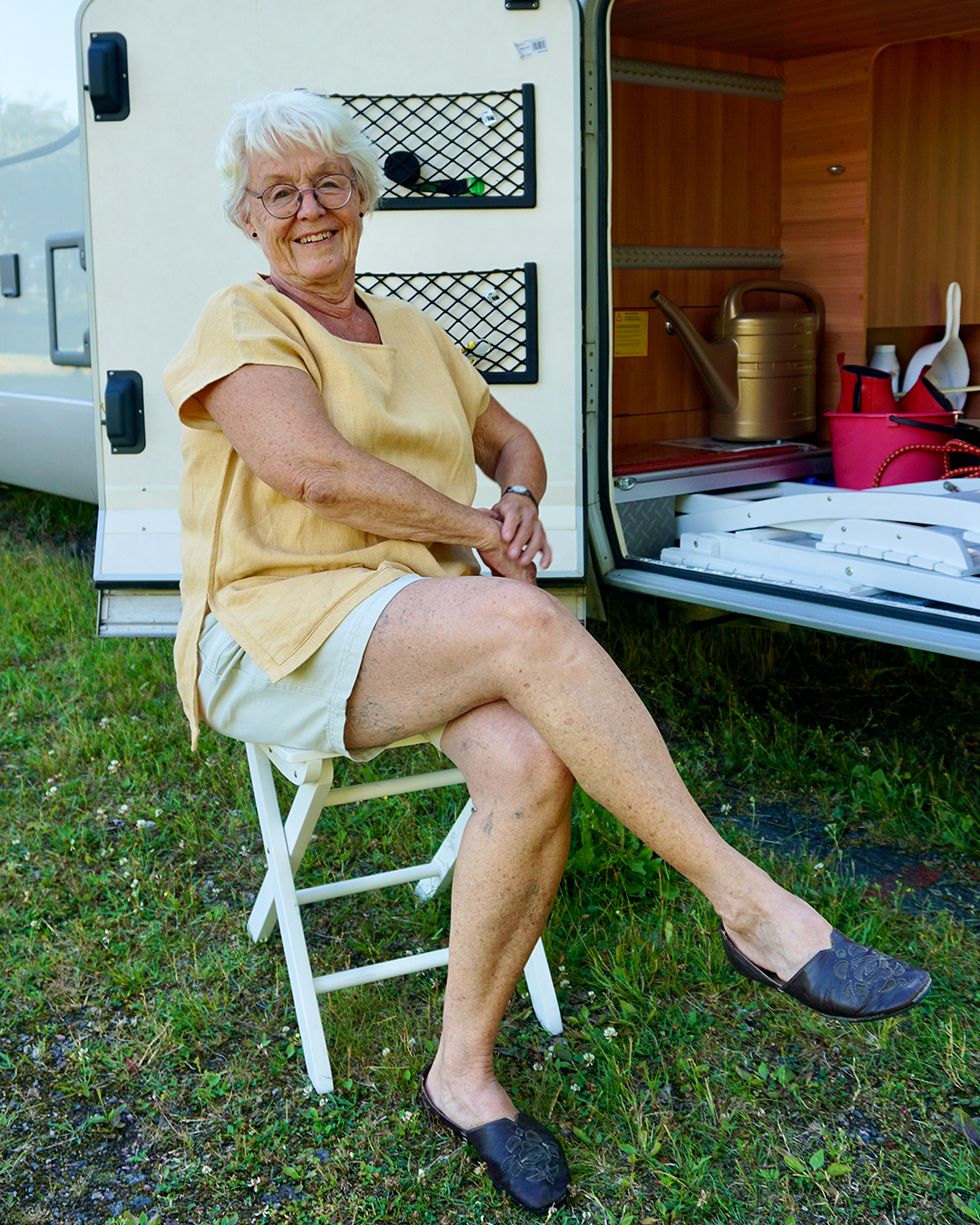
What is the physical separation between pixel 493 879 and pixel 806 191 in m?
3.36

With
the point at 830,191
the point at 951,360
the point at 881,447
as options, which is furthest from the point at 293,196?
the point at 951,360

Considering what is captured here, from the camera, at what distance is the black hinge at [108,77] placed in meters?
2.86

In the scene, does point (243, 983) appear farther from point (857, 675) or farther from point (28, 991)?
point (857, 675)

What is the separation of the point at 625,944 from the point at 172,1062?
79cm

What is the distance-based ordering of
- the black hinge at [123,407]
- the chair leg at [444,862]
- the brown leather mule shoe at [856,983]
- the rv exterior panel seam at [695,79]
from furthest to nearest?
the rv exterior panel seam at [695,79]
the black hinge at [123,407]
the chair leg at [444,862]
the brown leather mule shoe at [856,983]

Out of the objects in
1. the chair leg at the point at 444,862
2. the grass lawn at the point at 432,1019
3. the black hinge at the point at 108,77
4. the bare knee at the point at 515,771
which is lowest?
the grass lawn at the point at 432,1019

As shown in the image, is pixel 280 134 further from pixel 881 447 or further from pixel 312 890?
pixel 881 447

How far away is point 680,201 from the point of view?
14.4ft

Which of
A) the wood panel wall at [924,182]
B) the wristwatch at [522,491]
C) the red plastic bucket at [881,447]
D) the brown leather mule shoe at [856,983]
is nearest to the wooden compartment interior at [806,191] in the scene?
the wood panel wall at [924,182]

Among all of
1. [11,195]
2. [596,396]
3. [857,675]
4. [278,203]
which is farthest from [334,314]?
[11,195]

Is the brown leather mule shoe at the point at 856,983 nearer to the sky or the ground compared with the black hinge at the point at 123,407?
nearer to the ground

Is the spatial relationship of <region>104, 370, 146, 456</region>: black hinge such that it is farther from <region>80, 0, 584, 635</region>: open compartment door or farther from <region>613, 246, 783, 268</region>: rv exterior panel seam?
<region>613, 246, 783, 268</region>: rv exterior panel seam

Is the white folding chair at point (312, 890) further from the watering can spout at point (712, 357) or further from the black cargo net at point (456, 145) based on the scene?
the watering can spout at point (712, 357)

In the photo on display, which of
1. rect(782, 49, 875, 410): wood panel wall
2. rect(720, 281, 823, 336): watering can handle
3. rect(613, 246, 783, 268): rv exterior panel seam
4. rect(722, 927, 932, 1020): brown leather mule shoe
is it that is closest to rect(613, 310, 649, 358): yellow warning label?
rect(613, 246, 783, 268): rv exterior panel seam
